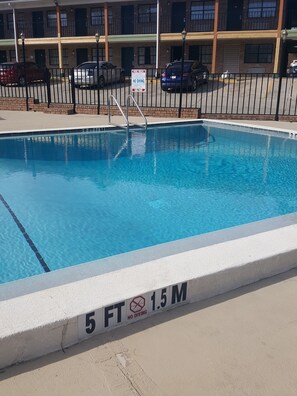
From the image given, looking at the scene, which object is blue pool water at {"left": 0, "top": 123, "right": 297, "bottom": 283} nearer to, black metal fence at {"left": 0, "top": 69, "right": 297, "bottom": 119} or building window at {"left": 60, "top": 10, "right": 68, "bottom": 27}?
black metal fence at {"left": 0, "top": 69, "right": 297, "bottom": 119}

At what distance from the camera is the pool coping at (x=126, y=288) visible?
248cm

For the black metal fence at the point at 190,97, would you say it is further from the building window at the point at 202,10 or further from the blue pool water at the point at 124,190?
the building window at the point at 202,10

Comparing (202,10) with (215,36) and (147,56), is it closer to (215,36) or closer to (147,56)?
(215,36)

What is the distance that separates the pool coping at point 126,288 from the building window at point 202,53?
28.3 m

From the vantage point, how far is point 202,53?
1183 inches

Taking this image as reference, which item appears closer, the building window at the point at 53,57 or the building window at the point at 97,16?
the building window at the point at 97,16

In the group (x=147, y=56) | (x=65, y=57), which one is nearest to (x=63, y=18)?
(x=65, y=57)

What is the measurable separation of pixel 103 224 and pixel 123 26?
28629 millimetres

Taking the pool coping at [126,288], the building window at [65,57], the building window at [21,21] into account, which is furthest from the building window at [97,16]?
the pool coping at [126,288]

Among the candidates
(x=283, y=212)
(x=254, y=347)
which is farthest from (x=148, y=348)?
(x=283, y=212)

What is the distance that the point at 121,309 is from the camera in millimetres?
2746

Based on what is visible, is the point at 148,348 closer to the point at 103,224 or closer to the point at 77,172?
the point at 103,224

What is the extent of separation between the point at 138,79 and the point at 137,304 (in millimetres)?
11331

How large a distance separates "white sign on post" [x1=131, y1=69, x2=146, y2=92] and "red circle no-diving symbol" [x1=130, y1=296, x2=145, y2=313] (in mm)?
11189
